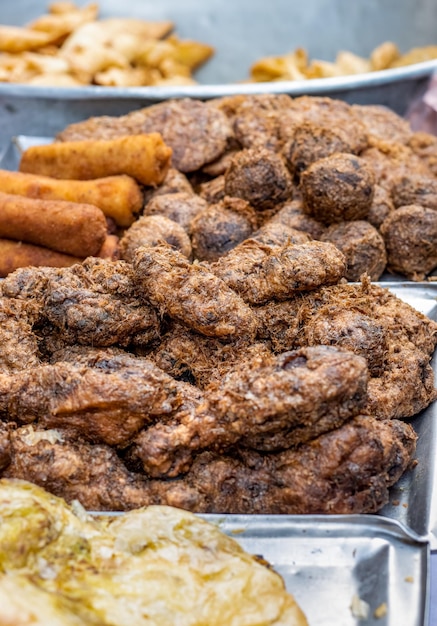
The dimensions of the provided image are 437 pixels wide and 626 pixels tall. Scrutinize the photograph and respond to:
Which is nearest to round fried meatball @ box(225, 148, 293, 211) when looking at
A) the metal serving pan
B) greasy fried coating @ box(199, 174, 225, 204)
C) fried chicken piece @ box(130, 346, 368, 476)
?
greasy fried coating @ box(199, 174, 225, 204)

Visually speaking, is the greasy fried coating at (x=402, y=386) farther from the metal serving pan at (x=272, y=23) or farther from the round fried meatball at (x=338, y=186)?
the metal serving pan at (x=272, y=23)

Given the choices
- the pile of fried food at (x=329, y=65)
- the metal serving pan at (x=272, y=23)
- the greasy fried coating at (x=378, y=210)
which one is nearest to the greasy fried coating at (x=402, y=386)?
the greasy fried coating at (x=378, y=210)

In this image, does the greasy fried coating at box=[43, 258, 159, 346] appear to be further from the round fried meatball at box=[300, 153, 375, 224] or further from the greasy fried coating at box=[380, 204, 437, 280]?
the greasy fried coating at box=[380, 204, 437, 280]

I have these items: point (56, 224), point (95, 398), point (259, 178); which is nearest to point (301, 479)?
point (95, 398)

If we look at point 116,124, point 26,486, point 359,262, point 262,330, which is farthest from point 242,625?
point 116,124

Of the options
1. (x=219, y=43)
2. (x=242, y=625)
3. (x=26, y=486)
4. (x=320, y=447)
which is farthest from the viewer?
(x=219, y=43)

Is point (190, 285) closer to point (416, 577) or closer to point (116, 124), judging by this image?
point (416, 577)
